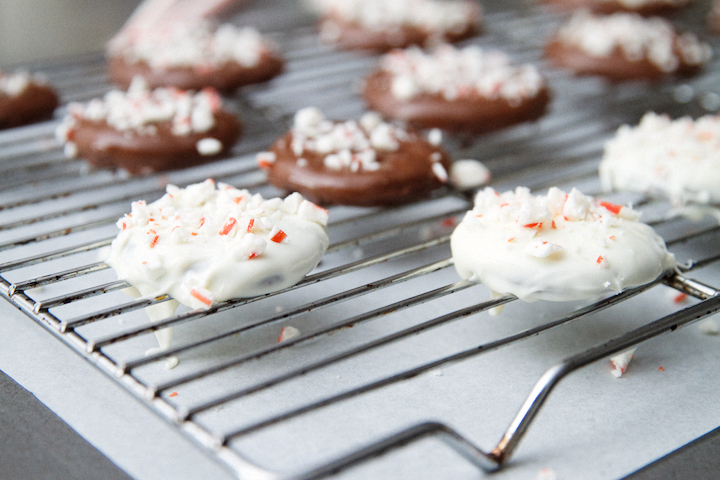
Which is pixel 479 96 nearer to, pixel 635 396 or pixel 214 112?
pixel 214 112

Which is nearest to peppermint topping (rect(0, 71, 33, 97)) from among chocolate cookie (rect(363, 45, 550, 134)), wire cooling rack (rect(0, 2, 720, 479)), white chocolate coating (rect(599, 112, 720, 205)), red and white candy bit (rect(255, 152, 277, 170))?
wire cooling rack (rect(0, 2, 720, 479))

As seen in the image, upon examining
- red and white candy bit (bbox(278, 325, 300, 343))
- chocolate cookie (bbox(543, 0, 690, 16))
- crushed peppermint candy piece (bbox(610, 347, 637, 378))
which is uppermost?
chocolate cookie (bbox(543, 0, 690, 16))

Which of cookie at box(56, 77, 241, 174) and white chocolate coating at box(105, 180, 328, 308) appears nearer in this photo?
white chocolate coating at box(105, 180, 328, 308)

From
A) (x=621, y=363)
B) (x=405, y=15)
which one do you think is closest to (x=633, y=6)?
(x=405, y=15)

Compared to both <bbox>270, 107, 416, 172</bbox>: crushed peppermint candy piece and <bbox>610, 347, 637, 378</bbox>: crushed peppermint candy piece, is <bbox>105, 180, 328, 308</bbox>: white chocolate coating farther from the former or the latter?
<bbox>610, 347, 637, 378</bbox>: crushed peppermint candy piece

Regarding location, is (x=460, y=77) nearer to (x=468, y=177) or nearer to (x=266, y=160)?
(x=468, y=177)

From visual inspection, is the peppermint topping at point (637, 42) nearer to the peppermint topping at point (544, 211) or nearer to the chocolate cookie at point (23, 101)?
the peppermint topping at point (544, 211)

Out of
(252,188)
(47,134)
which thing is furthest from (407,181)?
(47,134)
